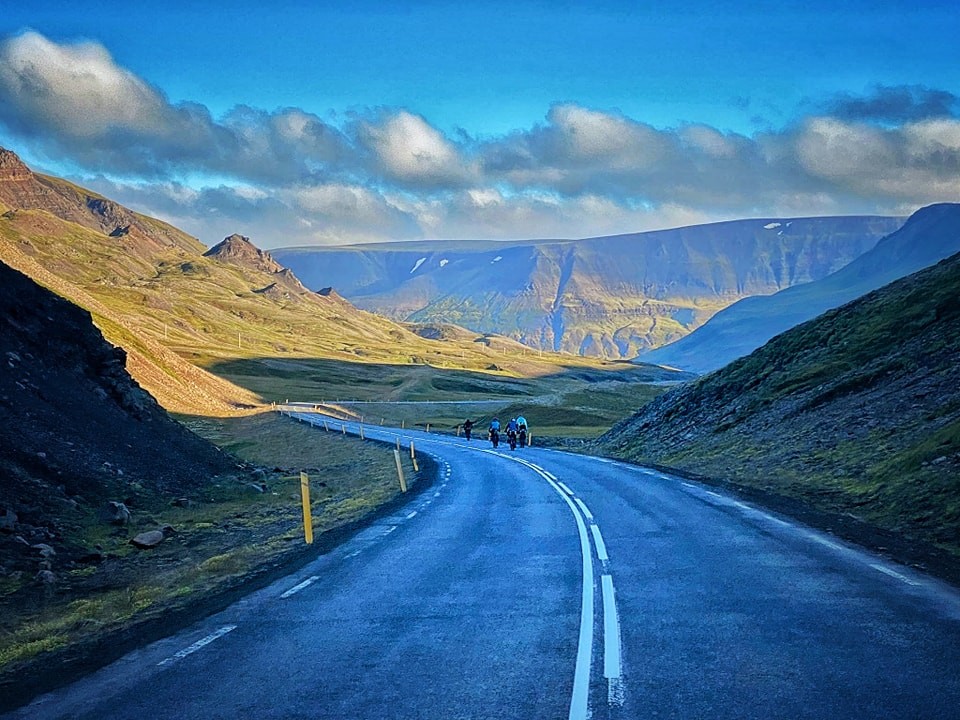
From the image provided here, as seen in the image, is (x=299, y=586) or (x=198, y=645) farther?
(x=299, y=586)

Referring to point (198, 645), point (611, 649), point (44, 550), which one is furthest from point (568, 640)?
point (44, 550)

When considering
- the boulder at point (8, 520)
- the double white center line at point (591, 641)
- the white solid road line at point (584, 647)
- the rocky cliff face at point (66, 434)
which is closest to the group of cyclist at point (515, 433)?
the rocky cliff face at point (66, 434)

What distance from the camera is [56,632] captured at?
983cm

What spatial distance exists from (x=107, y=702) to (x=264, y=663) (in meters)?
1.45

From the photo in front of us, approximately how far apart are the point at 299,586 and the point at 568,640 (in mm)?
4800

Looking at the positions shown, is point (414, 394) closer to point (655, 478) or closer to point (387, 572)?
point (655, 478)

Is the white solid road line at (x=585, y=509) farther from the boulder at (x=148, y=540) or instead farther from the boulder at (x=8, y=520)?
the boulder at (x=8, y=520)

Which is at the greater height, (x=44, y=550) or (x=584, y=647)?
(x=44, y=550)

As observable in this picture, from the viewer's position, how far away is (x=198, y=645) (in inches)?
332

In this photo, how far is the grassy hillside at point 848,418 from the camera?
16.8 meters

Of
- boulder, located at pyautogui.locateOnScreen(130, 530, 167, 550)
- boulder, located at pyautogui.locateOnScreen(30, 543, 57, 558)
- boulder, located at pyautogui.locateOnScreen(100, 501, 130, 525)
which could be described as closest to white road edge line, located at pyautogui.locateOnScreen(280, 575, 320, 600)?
boulder, located at pyautogui.locateOnScreen(30, 543, 57, 558)

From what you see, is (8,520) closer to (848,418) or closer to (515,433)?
(848,418)

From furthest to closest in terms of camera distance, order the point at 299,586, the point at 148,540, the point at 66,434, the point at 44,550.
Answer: the point at 66,434 < the point at 148,540 < the point at 44,550 < the point at 299,586

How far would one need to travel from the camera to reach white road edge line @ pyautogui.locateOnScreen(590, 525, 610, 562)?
12.7 meters
